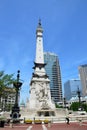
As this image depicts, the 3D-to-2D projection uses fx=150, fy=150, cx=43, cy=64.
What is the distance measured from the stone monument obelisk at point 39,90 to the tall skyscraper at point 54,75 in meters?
82.3

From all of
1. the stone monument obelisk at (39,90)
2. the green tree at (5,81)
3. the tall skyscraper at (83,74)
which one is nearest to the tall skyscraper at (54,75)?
the tall skyscraper at (83,74)

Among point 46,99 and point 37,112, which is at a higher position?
point 46,99

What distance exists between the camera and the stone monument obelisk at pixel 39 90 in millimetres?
53594

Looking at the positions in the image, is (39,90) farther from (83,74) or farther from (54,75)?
(83,74)

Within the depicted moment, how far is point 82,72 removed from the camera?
178 metres

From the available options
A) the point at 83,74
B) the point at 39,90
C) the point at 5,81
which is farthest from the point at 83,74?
the point at 5,81

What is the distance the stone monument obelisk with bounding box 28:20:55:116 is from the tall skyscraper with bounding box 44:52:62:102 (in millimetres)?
82254

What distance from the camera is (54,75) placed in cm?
14975

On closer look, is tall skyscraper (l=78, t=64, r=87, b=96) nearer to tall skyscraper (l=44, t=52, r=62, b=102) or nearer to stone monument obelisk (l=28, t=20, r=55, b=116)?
tall skyscraper (l=44, t=52, r=62, b=102)

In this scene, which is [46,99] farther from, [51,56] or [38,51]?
[51,56]

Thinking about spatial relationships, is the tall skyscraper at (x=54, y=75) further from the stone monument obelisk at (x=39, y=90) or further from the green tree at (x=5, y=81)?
the green tree at (x=5, y=81)

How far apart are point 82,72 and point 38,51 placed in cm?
12261

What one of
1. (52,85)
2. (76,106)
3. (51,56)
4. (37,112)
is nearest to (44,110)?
(37,112)

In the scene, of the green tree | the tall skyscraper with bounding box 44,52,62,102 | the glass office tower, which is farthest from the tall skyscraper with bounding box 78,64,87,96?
the green tree
